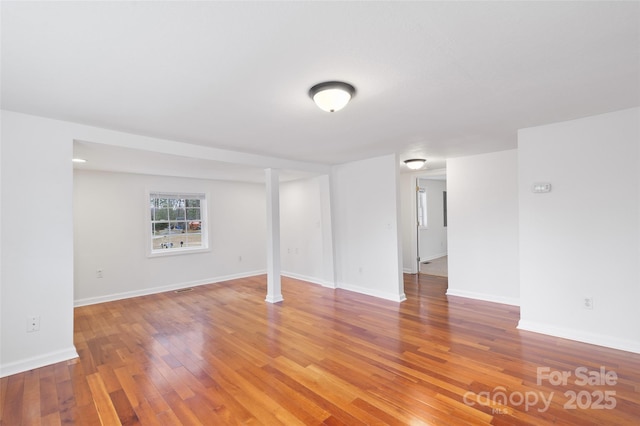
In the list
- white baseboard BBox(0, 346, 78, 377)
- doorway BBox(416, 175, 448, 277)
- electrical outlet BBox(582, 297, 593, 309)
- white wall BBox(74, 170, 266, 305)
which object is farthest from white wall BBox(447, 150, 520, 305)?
white baseboard BBox(0, 346, 78, 377)

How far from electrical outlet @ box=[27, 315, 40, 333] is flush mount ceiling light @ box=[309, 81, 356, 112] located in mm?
3158

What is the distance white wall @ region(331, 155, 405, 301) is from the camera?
473 centimetres

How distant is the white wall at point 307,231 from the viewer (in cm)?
573

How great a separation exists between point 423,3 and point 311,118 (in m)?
1.64

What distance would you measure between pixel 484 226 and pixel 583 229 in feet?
5.16

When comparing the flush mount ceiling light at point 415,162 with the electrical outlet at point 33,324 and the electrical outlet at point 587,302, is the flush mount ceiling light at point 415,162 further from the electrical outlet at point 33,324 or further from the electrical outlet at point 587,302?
the electrical outlet at point 33,324

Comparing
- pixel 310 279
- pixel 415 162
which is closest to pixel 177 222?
pixel 310 279

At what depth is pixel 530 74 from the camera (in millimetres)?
2076

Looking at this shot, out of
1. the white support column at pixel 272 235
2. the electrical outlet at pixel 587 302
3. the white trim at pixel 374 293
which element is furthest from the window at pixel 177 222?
the electrical outlet at pixel 587 302

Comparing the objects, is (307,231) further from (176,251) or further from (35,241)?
(35,241)

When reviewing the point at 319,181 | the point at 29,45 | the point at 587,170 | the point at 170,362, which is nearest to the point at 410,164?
the point at 319,181

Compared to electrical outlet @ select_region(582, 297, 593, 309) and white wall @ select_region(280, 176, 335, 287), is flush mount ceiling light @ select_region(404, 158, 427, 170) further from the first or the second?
electrical outlet @ select_region(582, 297, 593, 309)

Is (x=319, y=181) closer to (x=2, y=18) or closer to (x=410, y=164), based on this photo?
(x=410, y=164)

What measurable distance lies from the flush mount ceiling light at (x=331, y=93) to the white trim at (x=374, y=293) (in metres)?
3.42
